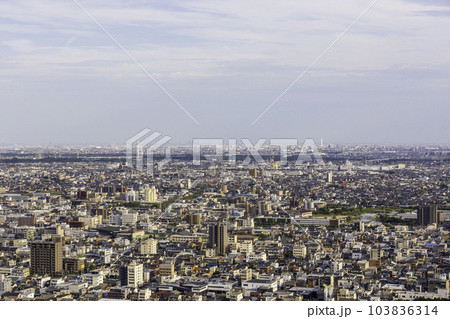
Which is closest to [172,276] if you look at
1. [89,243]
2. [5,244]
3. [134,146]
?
[89,243]

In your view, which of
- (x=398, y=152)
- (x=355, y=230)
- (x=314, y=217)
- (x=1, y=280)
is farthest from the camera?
(x=398, y=152)

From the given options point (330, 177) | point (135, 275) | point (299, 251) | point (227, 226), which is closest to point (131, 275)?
point (135, 275)

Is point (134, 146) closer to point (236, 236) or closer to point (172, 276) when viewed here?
point (236, 236)

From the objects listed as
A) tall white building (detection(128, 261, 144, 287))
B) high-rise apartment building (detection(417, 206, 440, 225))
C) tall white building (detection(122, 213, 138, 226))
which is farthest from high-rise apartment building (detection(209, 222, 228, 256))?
high-rise apartment building (detection(417, 206, 440, 225))

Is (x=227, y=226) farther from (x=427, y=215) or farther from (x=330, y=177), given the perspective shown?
(x=330, y=177)

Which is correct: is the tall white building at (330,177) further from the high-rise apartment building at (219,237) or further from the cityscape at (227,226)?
the high-rise apartment building at (219,237)

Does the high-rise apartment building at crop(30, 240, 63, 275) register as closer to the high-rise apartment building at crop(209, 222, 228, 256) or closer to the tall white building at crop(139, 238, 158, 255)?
the tall white building at crop(139, 238, 158, 255)

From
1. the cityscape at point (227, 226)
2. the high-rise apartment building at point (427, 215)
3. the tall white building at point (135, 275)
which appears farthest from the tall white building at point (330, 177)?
the tall white building at point (135, 275)

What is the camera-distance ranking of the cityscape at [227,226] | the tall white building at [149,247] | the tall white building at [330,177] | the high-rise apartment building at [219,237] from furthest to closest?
the tall white building at [330,177]
the high-rise apartment building at [219,237]
the tall white building at [149,247]
the cityscape at [227,226]
